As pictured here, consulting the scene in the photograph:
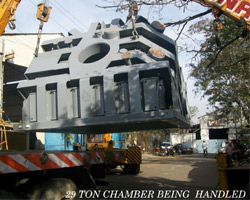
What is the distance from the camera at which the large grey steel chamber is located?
7.51m

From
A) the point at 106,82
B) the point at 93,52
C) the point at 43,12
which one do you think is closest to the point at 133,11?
the point at 93,52

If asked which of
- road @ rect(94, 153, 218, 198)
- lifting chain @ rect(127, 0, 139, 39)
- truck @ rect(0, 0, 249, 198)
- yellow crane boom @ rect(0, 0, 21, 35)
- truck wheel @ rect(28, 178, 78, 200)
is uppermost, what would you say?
yellow crane boom @ rect(0, 0, 21, 35)

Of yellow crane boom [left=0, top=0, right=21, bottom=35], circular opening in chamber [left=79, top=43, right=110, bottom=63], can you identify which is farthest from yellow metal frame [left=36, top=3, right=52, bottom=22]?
circular opening in chamber [left=79, top=43, right=110, bottom=63]

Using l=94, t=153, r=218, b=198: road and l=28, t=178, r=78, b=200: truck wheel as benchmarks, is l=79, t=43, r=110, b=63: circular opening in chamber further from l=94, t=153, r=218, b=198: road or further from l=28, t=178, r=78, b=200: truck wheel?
l=28, t=178, r=78, b=200: truck wheel

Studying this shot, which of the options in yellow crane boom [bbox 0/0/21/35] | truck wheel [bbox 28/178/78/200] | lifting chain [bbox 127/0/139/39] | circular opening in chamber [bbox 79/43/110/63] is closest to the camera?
truck wheel [bbox 28/178/78/200]

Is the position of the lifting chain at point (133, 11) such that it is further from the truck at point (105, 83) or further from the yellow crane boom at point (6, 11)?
the yellow crane boom at point (6, 11)

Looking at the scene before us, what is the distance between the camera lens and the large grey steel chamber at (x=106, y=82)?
296 inches

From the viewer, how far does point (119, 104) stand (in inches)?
305

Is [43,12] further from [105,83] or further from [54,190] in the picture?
[54,190]

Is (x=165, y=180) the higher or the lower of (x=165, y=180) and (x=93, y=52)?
the lower

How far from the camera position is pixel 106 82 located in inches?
302

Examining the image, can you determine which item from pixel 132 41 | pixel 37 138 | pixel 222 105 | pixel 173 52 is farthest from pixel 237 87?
pixel 37 138

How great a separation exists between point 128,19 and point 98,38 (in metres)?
1.21

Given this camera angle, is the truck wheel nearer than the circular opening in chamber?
Yes
